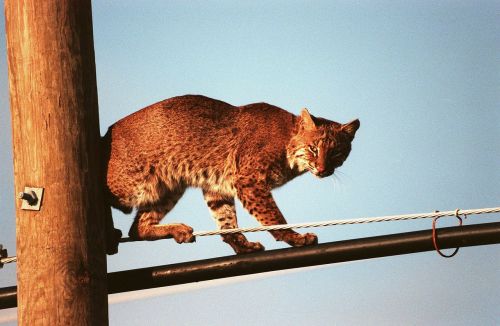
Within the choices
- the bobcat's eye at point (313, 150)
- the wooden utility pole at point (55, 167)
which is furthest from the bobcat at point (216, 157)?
the wooden utility pole at point (55, 167)

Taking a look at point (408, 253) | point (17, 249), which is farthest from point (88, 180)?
point (408, 253)

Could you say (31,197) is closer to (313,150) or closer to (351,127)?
(313,150)

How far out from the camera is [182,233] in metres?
5.98

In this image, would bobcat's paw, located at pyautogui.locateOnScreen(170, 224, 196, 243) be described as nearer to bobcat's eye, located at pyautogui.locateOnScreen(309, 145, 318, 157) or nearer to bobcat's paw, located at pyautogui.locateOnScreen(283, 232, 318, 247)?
bobcat's paw, located at pyautogui.locateOnScreen(283, 232, 318, 247)

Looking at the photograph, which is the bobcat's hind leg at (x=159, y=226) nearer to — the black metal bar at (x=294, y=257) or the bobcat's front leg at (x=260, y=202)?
the bobcat's front leg at (x=260, y=202)

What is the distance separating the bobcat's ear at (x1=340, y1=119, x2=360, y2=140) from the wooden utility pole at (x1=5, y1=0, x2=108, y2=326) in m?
3.81

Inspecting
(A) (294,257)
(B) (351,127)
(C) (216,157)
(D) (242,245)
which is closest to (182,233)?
(D) (242,245)

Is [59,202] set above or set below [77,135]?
below

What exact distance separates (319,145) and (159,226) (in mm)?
1793

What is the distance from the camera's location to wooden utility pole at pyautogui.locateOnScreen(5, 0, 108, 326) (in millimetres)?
4051

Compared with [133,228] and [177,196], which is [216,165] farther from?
[133,228]

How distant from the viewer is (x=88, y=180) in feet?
13.7

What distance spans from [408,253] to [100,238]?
5.27ft

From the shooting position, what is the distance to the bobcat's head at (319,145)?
7.25 metres
